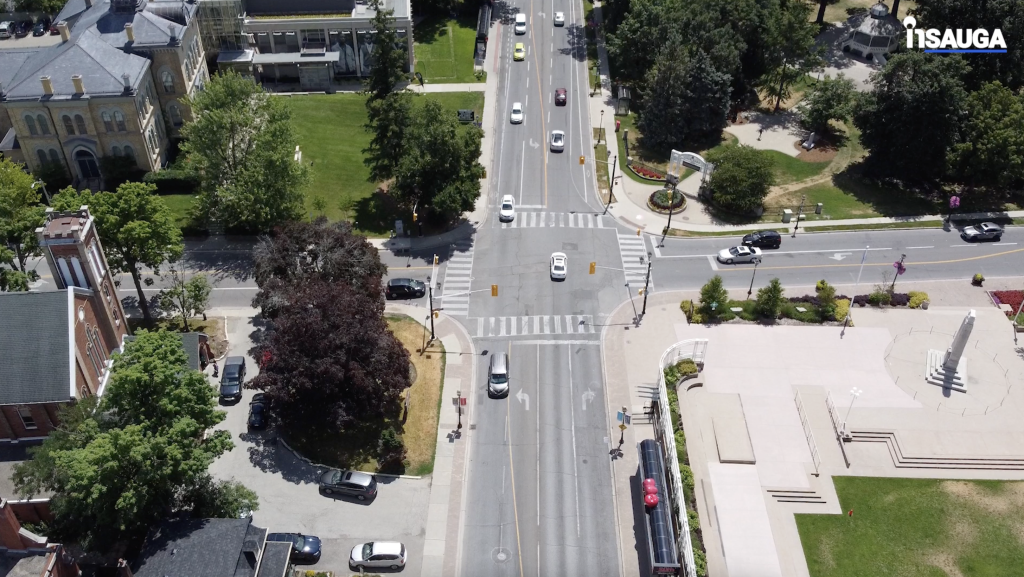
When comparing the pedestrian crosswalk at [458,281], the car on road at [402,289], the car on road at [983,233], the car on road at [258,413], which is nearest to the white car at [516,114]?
the pedestrian crosswalk at [458,281]

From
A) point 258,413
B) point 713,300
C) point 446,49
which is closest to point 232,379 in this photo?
point 258,413

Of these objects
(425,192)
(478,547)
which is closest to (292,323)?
(478,547)

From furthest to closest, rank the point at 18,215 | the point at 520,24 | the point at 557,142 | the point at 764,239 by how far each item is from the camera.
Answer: the point at 520,24 → the point at 557,142 → the point at 764,239 → the point at 18,215

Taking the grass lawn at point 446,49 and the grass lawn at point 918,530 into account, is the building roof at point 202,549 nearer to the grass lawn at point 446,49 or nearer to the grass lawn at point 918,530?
the grass lawn at point 918,530

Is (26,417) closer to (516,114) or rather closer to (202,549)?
(202,549)

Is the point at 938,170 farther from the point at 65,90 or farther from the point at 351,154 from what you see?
the point at 65,90

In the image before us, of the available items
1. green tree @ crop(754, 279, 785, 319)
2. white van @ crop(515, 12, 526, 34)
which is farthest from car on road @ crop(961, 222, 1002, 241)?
white van @ crop(515, 12, 526, 34)
